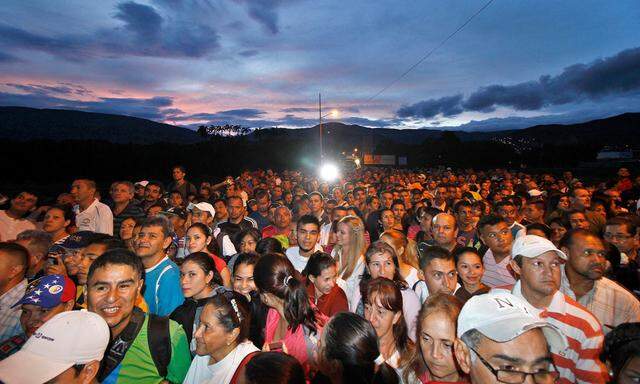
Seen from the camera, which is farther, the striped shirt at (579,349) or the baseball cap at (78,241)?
the baseball cap at (78,241)

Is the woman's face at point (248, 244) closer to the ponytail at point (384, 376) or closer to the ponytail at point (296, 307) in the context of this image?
the ponytail at point (296, 307)

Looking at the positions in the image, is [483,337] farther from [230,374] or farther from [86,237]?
[86,237]

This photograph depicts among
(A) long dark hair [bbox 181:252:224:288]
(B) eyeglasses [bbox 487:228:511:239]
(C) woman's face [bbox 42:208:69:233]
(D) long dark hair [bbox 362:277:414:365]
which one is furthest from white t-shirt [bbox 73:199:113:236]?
(B) eyeglasses [bbox 487:228:511:239]

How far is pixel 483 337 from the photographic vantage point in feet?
5.56

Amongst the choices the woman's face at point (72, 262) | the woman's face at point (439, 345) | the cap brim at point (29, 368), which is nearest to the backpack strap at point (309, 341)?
the woman's face at point (439, 345)

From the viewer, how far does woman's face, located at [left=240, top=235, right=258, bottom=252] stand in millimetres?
4715

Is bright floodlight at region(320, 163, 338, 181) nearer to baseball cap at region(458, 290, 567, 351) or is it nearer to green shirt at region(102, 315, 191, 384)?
green shirt at region(102, 315, 191, 384)

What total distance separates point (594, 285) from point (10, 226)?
8432 mm

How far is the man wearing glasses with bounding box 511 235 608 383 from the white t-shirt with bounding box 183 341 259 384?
86.9 inches

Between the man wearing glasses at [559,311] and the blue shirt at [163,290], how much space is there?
3.36 meters

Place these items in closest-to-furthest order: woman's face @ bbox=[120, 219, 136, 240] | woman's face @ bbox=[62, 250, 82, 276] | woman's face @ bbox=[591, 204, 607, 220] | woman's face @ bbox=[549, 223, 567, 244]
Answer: woman's face @ bbox=[62, 250, 82, 276]
woman's face @ bbox=[549, 223, 567, 244]
woman's face @ bbox=[120, 219, 136, 240]
woman's face @ bbox=[591, 204, 607, 220]

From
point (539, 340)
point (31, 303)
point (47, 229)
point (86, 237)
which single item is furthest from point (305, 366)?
point (47, 229)

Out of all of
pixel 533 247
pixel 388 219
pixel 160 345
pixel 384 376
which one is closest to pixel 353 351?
pixel 384 376

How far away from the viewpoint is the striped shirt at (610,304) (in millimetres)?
2717
